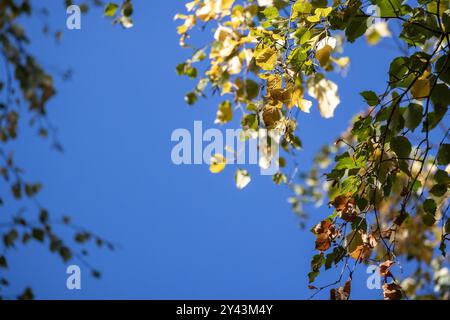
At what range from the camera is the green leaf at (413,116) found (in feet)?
3.15

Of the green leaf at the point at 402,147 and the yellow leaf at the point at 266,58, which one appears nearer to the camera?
the green leaf at the point at 402,147

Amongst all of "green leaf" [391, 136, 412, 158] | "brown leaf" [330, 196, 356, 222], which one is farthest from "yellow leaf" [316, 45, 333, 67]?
"brown leaf" [330, 196, 356, 222]

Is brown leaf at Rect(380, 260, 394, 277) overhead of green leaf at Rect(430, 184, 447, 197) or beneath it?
beneath

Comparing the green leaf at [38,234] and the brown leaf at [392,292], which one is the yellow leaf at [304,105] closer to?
the brown leaf at [392,292]

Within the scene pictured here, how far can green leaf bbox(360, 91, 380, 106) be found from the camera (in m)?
1.12

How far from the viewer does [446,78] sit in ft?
3.20

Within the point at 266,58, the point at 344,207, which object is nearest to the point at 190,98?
the point at 266,58

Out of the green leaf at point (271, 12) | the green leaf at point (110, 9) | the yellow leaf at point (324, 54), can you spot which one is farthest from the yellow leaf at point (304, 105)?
the green leaf at point (110, 9)

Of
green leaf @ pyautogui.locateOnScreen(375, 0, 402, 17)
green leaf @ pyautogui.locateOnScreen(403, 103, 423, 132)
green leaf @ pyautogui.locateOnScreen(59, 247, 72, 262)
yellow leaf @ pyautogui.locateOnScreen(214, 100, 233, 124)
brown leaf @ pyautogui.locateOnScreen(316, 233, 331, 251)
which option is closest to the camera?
green leaf @ pyautogui.locateOnScreen(403, 103, 423, 132)

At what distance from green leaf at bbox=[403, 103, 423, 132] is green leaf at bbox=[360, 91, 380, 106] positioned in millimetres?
154

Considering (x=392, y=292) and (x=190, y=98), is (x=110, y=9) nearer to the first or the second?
(x=190, y=98)

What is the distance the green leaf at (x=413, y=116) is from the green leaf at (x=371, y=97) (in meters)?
0.15

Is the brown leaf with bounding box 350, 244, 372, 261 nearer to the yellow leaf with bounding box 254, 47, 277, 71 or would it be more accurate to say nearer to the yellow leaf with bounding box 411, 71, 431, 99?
the yellow leaf with bounding box 411, 71, 431, 99

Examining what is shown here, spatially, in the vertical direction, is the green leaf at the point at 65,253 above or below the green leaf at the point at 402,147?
above
